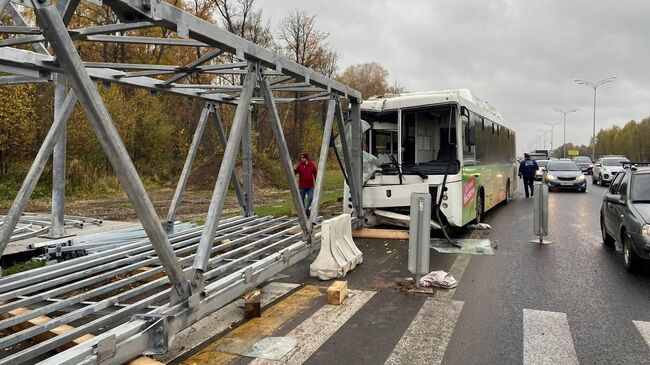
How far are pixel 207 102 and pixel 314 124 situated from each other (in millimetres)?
30427

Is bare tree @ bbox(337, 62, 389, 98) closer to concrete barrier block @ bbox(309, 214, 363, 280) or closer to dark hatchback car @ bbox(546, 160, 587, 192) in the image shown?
dark hatchback car @ bbox(546, 160, 587, 192)

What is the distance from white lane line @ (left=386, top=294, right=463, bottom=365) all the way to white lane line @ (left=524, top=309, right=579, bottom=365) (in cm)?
73

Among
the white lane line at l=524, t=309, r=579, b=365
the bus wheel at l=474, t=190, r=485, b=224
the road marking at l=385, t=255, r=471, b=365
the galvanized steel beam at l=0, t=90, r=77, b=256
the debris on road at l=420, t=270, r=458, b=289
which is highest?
the galvanized steel beam at l=0, t=90, r=77, b=256

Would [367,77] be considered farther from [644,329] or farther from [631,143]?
[631,143]

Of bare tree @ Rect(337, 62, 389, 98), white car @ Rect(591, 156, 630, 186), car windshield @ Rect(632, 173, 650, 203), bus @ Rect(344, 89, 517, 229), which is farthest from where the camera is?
bare tree @ Rect(337, 62, 389, 98)

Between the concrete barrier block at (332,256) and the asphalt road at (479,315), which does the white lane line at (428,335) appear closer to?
the asphalt road at (479,315)

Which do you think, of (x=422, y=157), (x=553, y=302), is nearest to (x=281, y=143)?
(x=553, y=302)

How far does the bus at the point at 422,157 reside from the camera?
9.98 metres

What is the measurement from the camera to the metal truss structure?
3498 millimetres

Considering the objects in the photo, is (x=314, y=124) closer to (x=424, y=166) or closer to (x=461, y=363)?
(x=424, y=166)

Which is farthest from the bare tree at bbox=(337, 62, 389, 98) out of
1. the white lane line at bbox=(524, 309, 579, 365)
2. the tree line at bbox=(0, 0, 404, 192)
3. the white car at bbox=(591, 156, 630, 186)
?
the white lane line at bbox=(524, 309, 579, 365)

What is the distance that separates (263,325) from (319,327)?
59 cm

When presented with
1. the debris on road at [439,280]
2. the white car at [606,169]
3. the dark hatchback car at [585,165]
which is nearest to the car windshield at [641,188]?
the debris on road at [439,280]

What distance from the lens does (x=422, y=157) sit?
11.3 m
